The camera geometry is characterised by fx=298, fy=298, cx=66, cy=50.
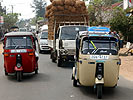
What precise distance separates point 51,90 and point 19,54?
8.49ft

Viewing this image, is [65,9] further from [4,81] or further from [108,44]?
[108,44]

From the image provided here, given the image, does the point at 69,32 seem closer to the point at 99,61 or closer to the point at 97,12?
the point at 99,61

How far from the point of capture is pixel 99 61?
886 cm

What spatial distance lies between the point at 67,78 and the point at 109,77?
Result: 403cm

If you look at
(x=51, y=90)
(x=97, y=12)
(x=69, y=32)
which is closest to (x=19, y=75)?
(x=51, y=90)

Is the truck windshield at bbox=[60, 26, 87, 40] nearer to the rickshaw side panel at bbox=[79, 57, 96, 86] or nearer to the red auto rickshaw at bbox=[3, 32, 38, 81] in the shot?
the red auto rickshaw at bbox=[3, 32, 38, 81]

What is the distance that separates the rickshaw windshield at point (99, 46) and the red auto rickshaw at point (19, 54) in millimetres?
3454

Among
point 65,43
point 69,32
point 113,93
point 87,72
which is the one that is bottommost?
point 113,93

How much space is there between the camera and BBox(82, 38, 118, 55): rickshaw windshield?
30.3ft

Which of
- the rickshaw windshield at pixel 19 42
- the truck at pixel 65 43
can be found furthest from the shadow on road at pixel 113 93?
the truck at pixel 65 43

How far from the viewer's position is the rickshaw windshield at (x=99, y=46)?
30.3 feet

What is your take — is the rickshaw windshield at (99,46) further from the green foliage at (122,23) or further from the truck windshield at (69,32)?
the green foliage at (122,23)

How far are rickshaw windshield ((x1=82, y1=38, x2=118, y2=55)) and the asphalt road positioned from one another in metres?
1.40

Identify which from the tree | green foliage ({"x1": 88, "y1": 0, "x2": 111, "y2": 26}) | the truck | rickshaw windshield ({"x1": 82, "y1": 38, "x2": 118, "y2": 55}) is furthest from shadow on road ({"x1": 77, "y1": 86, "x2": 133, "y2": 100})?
the tree
